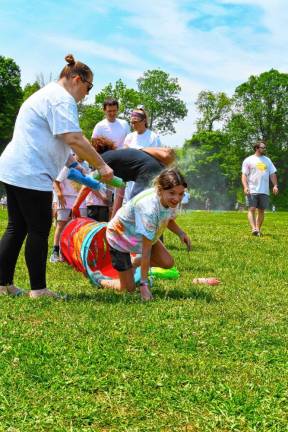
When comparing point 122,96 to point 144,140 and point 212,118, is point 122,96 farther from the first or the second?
point 144,140

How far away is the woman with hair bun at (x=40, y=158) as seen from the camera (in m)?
4.87

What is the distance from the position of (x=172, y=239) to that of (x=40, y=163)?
6257mm

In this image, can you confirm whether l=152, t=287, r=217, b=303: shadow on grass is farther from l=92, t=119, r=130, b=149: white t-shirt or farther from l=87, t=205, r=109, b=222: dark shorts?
l=92, t=119, r=130, b=149: white t-shirt

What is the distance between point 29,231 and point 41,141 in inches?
31.4

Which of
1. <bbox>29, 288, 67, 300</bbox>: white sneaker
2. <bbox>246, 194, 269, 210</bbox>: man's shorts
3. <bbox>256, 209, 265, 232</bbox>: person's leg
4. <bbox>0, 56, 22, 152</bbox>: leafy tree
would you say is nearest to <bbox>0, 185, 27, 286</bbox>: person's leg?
<bbox>29, 288, 67, 300</bbox>: white sneaker

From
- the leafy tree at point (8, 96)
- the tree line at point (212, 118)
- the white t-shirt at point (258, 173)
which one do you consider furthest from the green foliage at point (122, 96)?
the white t-shirt at point (258, 173)

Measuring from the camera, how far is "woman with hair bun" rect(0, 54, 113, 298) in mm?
4871

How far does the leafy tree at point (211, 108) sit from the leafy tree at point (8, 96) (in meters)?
25.4

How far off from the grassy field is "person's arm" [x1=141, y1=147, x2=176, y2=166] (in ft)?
5.83

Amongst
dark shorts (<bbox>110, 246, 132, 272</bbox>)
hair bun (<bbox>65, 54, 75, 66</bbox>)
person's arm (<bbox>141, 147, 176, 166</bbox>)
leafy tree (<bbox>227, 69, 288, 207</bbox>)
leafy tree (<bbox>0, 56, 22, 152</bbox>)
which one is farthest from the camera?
leafy tree (<bbox>227, 69, 288, 207</bbox>)

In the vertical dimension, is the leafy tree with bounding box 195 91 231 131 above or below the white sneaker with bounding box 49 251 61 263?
above

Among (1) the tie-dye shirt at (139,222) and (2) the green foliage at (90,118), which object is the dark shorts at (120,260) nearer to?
(1) the tie-dye shirt at (139,222)

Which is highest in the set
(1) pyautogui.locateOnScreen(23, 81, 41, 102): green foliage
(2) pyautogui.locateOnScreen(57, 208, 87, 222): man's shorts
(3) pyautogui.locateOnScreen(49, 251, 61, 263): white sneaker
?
(1) pyautogui.locateOnScreen(23, 81, 41, 102): green foliage

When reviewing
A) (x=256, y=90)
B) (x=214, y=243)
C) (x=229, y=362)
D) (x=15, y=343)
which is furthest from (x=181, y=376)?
(x=256, y=90)
